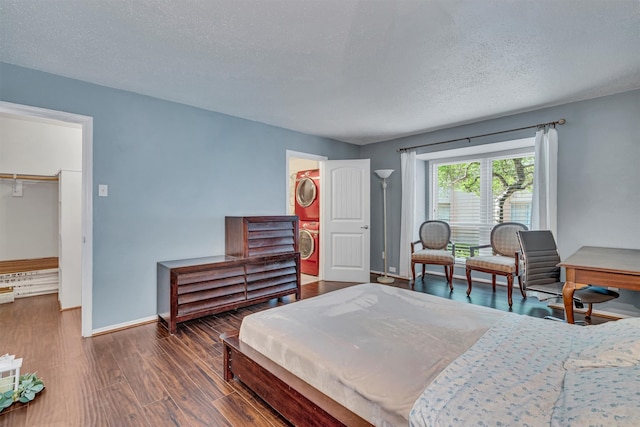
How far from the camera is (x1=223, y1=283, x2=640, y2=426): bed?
88 cm

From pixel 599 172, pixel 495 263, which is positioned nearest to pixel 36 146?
pixel 495 263

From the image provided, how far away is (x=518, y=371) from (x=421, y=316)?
0.70 metres

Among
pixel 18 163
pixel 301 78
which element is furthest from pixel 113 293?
pixel 301 78

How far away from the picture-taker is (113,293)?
9.52ft

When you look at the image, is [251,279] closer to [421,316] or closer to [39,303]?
[421,316]

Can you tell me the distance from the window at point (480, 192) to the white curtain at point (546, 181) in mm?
690

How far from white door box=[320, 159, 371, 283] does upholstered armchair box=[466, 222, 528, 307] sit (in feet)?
5.17

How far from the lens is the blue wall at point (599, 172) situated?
119 inches

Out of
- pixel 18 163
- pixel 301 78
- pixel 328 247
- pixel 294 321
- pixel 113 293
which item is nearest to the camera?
pixel 294 321

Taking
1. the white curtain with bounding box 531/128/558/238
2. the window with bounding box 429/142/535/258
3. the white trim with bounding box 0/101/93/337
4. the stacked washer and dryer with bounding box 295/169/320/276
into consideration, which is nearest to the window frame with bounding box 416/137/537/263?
the window with bounding box 429/142/535/258

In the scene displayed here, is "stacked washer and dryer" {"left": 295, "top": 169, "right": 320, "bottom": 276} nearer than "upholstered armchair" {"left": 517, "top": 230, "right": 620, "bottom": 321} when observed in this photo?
No

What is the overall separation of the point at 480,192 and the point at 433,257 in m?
1.44

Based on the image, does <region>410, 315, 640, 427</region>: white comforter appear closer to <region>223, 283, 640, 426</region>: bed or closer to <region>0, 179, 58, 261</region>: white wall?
<region>223, 283, 640, 426</region>: bed

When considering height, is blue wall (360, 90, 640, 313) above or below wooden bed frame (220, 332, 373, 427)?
above
